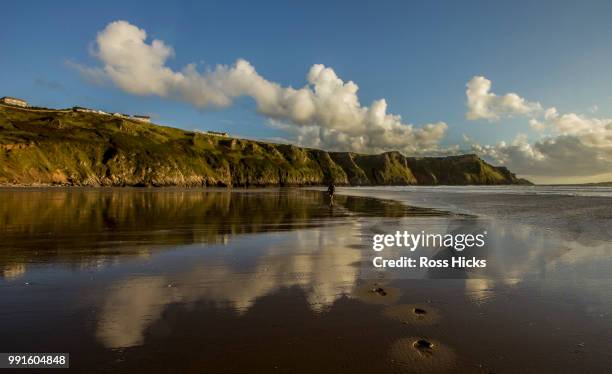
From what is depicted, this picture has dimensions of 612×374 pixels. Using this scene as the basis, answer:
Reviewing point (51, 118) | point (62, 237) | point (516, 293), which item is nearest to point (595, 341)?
point (516, 293)

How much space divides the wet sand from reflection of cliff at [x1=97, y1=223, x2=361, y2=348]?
50 mm

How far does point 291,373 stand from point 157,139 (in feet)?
674

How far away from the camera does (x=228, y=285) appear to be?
33.7ft

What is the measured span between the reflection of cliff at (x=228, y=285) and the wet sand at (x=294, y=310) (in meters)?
0.05

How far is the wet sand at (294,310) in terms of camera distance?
5930mm

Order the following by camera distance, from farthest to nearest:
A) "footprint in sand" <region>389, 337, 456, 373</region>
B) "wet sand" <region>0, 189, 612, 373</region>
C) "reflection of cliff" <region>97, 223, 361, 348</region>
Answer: "reflection of cliff" <region>97, 223, 361, 348</region> → "wet sand" <region>0, 189, 612, 373</region> → "footprint in sand" <region>389, 337, 456, 373</region>

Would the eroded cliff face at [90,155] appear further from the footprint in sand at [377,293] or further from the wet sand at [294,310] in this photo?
the footprint in sand at [377,293]

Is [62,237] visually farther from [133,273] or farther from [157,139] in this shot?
[157,139]

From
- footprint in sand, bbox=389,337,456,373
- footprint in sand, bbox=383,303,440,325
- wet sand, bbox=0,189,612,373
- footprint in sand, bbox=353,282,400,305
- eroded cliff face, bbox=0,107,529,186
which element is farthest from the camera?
eroded cliff face, bbox=0,107,529,186

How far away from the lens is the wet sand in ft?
19.5

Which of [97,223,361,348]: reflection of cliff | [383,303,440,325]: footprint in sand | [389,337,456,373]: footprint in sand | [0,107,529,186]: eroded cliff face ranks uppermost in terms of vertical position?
[0,107,529,186]: eroded cliff face

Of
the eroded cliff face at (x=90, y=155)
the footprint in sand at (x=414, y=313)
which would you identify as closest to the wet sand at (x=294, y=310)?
the footprint in sand at (x=414, y=313)

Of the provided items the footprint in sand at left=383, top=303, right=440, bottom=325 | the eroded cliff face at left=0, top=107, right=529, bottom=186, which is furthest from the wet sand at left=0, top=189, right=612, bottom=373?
the eroded cliff face at left=0, top=107, right=529, bottom=186

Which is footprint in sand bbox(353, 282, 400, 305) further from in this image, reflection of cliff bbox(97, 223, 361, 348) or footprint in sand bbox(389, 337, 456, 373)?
footprint in sand bbox(389, 337, 456, 373)
